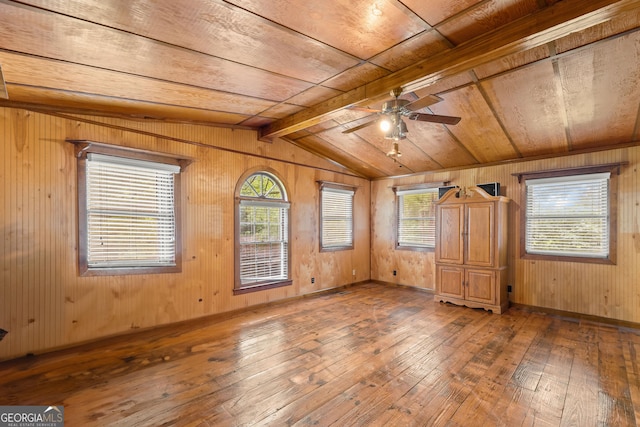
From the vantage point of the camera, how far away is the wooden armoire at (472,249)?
450cm

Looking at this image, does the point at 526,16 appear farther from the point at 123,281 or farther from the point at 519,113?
the point at 123,281

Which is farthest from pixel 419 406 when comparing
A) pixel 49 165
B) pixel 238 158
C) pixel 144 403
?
pixel 49 165

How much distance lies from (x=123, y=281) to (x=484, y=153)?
216 inches

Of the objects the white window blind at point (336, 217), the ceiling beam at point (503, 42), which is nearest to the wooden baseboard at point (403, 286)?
the white window blind at point (336, 217)

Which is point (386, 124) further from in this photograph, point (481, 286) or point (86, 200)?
point (86, 200)

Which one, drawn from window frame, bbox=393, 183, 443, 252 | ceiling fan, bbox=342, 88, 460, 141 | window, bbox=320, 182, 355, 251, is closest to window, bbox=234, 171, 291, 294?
window, bbox=320, 182, 355, 251

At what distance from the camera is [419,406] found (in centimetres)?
219

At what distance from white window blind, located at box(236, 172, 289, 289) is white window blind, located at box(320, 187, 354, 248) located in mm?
993

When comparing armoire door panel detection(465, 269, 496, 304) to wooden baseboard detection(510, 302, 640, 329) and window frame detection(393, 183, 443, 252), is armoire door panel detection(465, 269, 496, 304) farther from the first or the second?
window frame detection(393, 183, 443, 252)

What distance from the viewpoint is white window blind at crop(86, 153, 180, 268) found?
331 cm

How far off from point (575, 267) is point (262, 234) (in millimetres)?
4815

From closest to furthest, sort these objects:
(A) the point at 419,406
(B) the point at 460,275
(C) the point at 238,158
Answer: (A) the point at 419,406 → (C) the point at 238,158 → (B) the point at 460,275

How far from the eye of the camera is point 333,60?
254cm

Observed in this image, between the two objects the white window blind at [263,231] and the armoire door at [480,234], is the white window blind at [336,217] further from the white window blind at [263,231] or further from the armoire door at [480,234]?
the armoire door at [480,234]
